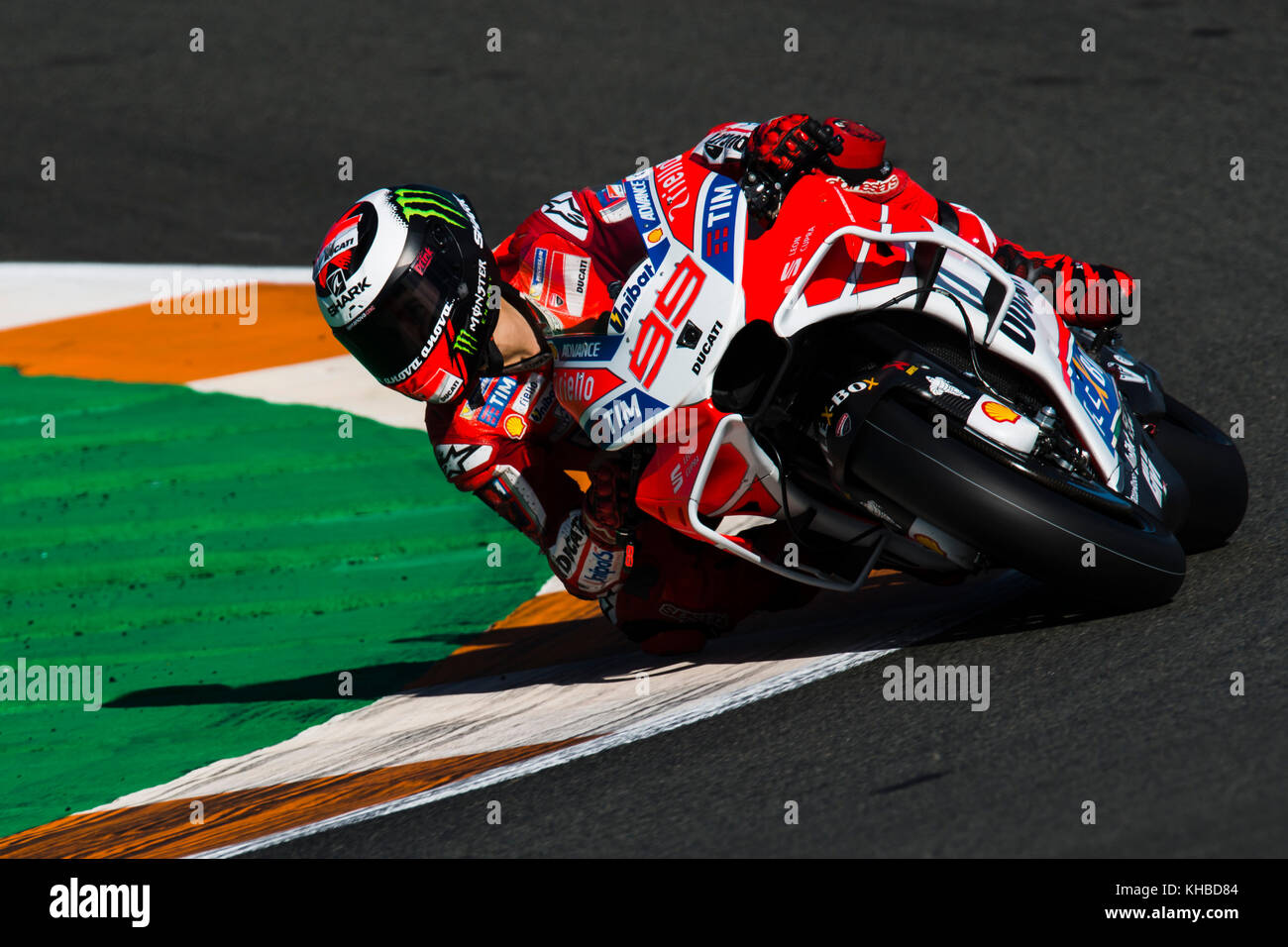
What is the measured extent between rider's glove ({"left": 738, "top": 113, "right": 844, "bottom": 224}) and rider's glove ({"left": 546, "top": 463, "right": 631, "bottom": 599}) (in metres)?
0.97

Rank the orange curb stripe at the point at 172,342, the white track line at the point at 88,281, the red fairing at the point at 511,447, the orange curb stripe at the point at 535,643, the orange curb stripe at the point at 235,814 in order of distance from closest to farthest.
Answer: the orange curb stripe at the point at 235,814 < the red fairing at the point at 511,447 < the orange curb stripe at the point at 535,643 < the orange curb stripe at the point at 172,342 < the white track line at the point at 88,281

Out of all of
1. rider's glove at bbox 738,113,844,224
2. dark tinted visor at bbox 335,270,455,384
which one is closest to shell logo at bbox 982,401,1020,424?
rider's glove at bbox 738,113,844,224

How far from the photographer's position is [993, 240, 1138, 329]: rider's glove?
4.64 metres

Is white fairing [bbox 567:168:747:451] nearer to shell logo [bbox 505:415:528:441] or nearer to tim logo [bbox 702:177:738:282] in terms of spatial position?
tim logo [bbox 702:177:738:282]

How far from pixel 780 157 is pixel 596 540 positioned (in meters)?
1.30

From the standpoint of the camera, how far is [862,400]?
4.02 m

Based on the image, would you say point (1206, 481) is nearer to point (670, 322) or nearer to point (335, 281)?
point (670, 322)

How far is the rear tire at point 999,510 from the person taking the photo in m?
3.84

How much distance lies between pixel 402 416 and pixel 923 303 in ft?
13.2

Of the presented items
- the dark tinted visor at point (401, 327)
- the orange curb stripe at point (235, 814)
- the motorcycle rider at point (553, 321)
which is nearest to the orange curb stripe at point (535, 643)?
the motorcycle rider at point (553, 321)

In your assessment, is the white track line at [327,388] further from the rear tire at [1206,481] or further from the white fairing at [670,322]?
the rear tire at [1206,481]

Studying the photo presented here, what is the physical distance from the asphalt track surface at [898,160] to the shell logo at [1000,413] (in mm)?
660
